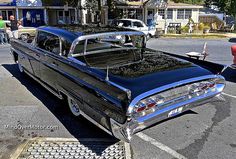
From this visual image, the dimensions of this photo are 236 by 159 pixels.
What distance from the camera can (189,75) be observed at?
4184 mm

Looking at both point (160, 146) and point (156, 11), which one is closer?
point (160, 146)

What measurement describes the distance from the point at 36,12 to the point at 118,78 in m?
27.0

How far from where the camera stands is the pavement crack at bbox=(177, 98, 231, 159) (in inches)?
150

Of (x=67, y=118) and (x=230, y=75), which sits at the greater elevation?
(x=230, y=75)

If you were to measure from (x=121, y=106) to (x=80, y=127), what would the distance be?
145 centimetres

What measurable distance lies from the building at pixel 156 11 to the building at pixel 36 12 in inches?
213

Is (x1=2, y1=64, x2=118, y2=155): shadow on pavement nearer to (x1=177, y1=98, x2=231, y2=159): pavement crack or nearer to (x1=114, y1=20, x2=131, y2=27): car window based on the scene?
(x1=177, y1=98, x2=231, y2=159): pavement crack

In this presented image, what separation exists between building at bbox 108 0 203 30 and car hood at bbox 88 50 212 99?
2374 centimetres

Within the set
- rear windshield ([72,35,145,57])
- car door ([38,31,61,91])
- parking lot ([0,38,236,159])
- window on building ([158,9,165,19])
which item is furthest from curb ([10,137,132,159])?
window on building ([158,9,165,19])

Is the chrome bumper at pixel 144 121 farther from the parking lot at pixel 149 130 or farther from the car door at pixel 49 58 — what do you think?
the car door at pixel 49 58

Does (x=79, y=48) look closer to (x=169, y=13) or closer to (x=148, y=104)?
(x=148, y=104)

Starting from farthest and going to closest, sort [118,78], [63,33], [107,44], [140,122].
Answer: [107,44], [63,33], [118,78], [140,122]

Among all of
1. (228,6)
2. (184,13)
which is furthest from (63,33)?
(228,6)

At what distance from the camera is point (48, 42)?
227 inches
